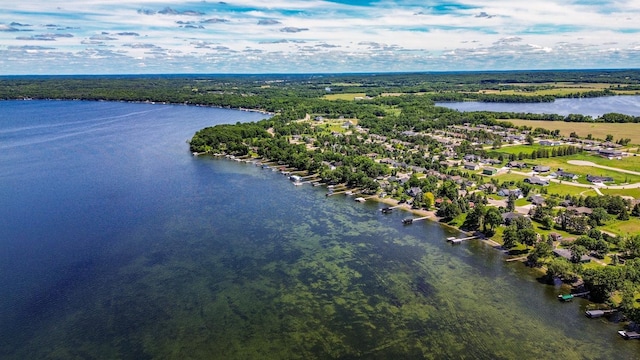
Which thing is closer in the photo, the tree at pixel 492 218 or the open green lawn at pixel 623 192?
the tree at pixel 492 218

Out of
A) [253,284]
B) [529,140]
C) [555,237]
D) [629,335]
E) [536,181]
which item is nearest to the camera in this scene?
[629,335]

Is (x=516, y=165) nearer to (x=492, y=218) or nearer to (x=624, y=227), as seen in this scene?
(x=624, y=227)

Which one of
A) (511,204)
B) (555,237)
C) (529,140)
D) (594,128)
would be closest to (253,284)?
(555,237)

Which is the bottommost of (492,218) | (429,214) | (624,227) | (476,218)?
(429,214)

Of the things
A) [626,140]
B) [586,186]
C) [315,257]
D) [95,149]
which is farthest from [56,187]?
[626,140]

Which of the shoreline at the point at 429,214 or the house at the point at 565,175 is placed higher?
the house at the point at 565,175

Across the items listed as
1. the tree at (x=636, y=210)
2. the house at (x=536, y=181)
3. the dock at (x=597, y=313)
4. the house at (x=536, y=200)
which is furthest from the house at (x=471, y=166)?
the dock at (x=597, y=313)

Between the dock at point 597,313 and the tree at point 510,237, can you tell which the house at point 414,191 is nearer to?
the tree at point 510,237
